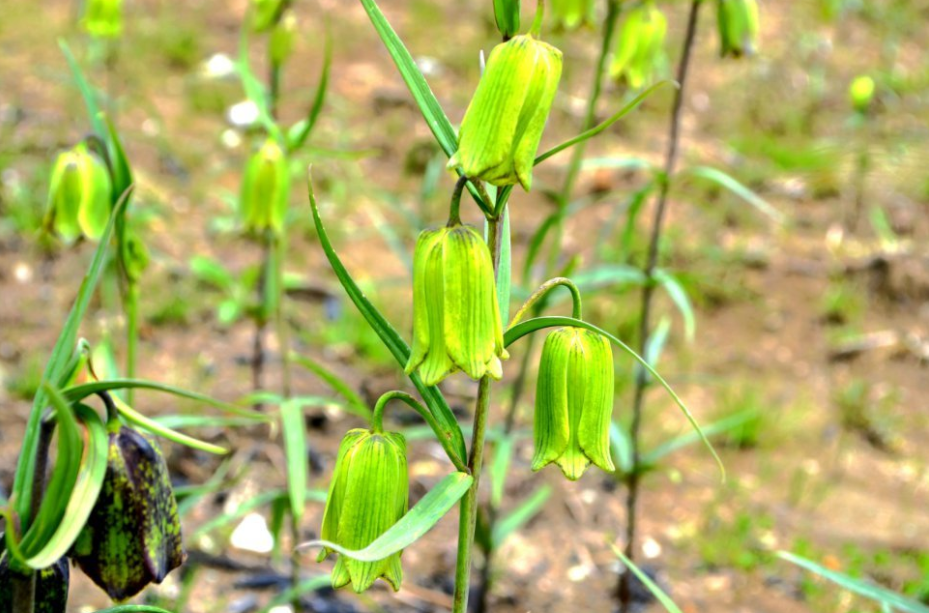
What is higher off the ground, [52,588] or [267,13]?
[267,13]

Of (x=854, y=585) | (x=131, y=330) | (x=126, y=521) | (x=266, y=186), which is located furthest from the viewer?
(x=266, y=186)

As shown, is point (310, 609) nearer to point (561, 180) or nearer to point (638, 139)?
point (561, 180)

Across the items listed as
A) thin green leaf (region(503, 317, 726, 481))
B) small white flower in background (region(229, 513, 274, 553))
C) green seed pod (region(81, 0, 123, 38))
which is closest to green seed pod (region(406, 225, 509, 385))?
thin green leaf (region(503, 317, 726, 481))

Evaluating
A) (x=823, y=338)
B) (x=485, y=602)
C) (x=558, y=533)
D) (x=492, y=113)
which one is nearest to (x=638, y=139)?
(x=823, y=338)

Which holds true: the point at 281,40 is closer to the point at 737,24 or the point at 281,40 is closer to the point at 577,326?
the point at 737,24

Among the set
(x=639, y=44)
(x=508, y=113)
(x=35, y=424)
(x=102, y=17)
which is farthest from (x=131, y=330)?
(x=102, y=17)

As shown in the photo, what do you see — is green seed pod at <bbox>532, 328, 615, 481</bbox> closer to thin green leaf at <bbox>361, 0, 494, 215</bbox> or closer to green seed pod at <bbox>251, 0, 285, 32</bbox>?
thin green leaf at <bbox>361, 0, 494, 215</bbox>
